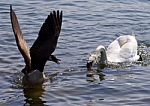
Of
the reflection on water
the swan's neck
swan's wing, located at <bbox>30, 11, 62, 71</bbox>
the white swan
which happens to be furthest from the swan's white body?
the reflection on water

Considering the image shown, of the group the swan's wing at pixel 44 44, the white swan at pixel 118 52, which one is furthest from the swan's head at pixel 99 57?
the swan's wing at pixel 44 44

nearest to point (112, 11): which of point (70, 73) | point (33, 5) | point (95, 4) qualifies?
point (95, 4)

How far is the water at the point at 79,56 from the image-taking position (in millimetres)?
8445

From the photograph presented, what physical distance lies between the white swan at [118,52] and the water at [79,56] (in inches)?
11.3

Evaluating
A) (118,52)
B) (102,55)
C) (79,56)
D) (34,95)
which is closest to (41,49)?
(34,95)

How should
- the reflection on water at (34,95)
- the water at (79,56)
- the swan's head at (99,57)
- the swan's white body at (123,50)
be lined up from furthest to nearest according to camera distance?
the swan's white body at (123,50), the swan's head at (99,57), the water at (79,56), the reflection on water at (34,95)

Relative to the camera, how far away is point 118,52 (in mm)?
11500

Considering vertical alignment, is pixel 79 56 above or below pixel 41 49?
below

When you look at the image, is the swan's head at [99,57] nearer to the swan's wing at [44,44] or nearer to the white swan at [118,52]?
the white swan at [118,52]

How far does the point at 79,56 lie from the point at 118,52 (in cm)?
110

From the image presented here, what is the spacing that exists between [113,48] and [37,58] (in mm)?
2808

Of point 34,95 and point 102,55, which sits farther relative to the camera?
point 102,55

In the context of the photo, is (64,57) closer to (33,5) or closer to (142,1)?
(33,5)

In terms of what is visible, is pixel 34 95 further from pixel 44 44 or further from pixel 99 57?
pixel 99 57
